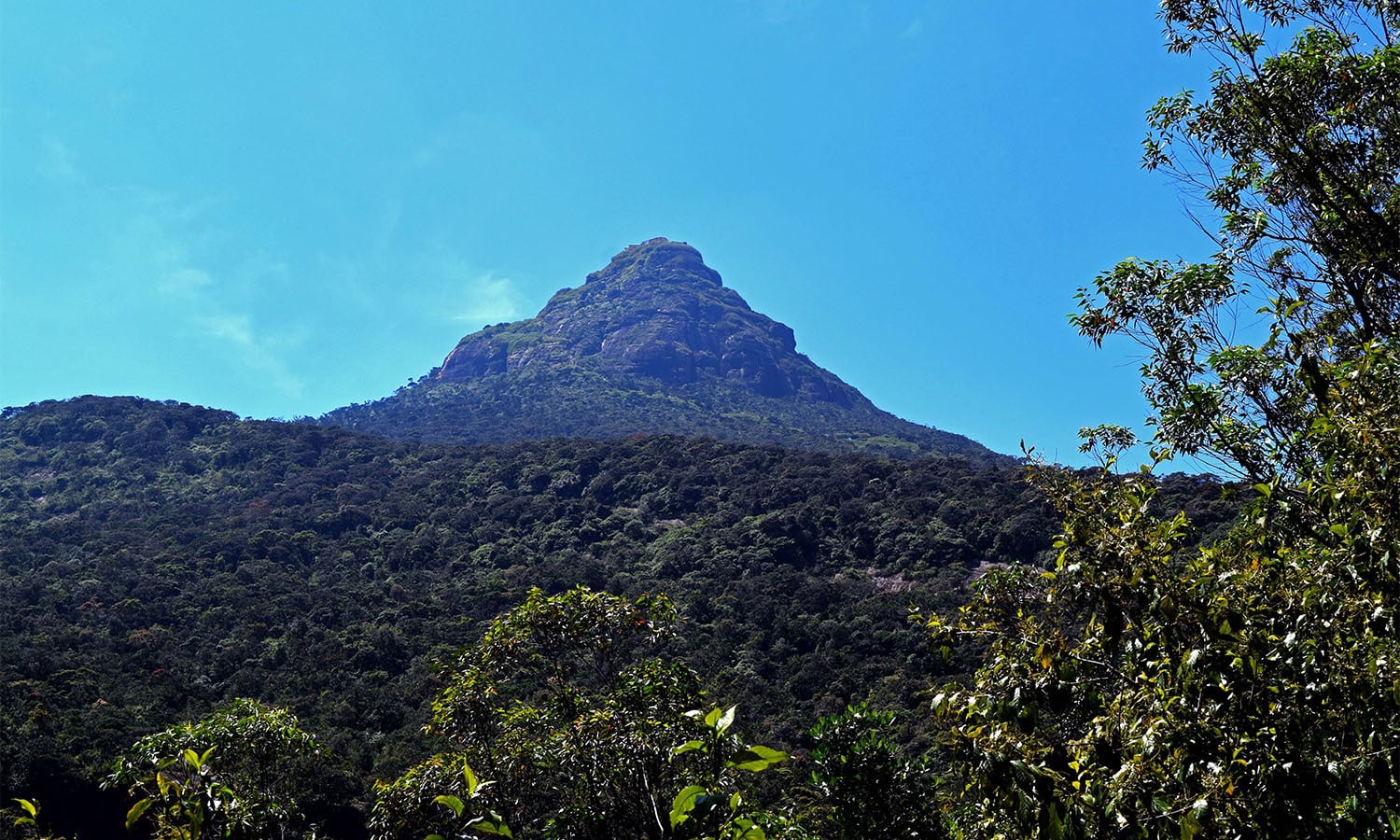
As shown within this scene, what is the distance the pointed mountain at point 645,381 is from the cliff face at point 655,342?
30 centimetres

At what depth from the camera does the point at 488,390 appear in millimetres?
122438

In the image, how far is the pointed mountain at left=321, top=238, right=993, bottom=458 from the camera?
99750 millimetres

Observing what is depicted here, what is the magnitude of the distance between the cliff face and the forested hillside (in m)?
67.3

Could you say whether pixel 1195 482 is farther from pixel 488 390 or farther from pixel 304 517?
pixel 488 390

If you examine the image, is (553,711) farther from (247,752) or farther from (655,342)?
(655,342)

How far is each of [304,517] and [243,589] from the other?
638 inches

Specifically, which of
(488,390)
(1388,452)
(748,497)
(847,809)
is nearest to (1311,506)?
(1388,452)

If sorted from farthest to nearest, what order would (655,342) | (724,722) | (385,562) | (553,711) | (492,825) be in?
(655,342) → (385,562) → (553,711) → (724,722) → (492,825)

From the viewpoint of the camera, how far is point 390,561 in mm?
49750

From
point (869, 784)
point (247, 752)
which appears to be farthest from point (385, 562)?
point (869, 784)

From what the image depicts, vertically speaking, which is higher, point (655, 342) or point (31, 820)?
point (655, 342)

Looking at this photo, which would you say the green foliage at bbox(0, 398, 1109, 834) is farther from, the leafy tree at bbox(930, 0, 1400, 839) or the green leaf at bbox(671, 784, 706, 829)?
the green leaf at bbox(671, 784, 706, 829)

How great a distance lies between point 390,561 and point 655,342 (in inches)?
3903

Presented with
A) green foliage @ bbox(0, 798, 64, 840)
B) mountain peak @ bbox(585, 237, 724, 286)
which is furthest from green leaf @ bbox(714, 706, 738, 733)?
mountain peak @ bbox(585, 237, 724, 286)
